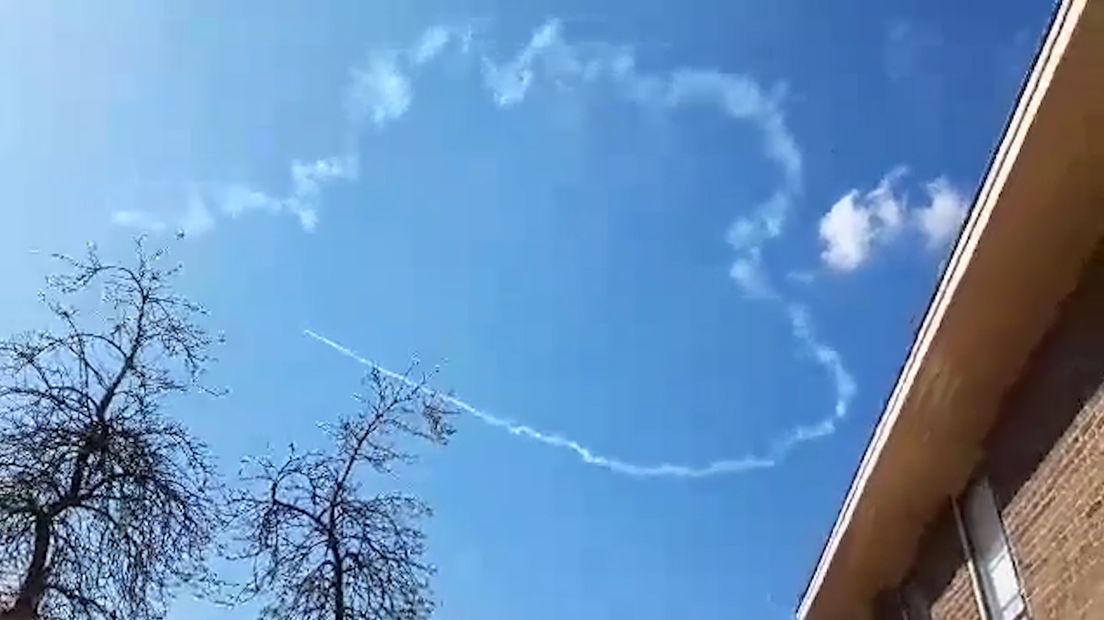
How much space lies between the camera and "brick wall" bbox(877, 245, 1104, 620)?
6.62 m

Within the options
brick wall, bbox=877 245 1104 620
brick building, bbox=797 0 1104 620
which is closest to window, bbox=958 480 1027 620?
brick building, bbox=797 0 1104 620

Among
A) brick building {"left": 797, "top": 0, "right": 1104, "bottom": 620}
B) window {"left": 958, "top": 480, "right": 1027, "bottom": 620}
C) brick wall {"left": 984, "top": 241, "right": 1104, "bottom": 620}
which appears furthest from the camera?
window {"left": 958, "top": 480, "right": 1027, "bottom": 620}

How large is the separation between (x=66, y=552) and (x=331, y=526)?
308 centimetres

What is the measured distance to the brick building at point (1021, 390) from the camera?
604 centimetres

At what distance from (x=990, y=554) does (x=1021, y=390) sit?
4.46ft

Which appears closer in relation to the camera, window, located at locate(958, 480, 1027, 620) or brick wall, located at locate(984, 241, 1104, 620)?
brick wall, located at locate(984, 241, 1104, 620)

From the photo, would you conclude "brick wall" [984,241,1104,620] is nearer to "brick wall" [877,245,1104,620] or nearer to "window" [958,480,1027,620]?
"brick wall" [877,245,1104,620]

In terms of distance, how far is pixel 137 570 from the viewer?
12.7 metres

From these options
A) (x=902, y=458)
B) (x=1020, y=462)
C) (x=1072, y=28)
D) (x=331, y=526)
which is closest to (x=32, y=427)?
(x=331, y=526)

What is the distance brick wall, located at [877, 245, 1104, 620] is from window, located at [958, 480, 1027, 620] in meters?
0.16

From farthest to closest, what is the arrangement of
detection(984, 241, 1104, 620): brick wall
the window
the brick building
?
the window, detection(984, 241, 1104, 620): brick wall, the brick building

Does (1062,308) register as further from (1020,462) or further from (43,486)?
(43,486)

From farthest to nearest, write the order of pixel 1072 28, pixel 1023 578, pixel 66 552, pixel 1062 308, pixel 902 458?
pixel 66 552 → pixel 902 458 → pixel 1023 578 → pixel 1062 308 → pixel 1072 28

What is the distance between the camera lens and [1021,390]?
7629 millimetres
